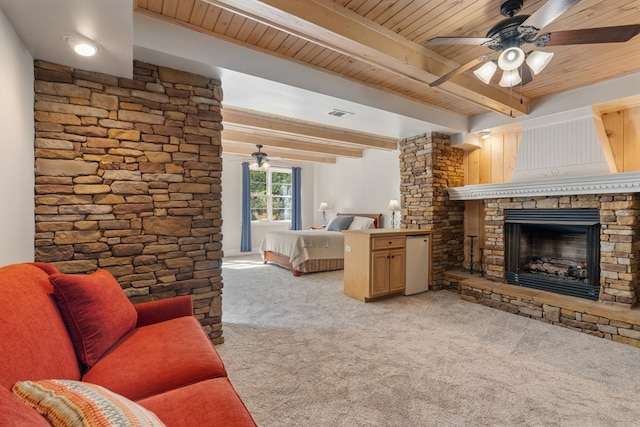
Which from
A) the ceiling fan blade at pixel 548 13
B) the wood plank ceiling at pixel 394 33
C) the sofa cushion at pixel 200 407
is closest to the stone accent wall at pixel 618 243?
the wood plank ceiling at pixel 394 33

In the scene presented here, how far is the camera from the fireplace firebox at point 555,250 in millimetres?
3387

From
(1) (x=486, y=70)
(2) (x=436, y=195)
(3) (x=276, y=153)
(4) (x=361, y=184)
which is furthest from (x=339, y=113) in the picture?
(4) (x=361, y=184)

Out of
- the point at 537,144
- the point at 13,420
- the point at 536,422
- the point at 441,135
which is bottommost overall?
the point at 536,422

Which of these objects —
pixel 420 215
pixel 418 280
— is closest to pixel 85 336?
pixel 418 280

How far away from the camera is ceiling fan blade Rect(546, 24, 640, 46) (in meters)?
1.75

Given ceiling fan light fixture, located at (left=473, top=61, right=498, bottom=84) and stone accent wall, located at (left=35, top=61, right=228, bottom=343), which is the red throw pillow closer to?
stone accent wall, located at (left=35, top=61, right=228, bottom=343)

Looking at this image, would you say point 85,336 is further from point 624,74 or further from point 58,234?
point 624,74

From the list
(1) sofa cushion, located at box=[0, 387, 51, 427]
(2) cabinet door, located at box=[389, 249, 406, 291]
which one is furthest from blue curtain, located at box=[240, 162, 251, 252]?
(1) sofa cushion, located at box=[0, 387, 51, 427]

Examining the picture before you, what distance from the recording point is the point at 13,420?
0.59 meters

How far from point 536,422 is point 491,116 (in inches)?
143

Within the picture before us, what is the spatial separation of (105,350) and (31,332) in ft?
1.53

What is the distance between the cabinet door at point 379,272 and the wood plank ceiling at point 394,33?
1998mm

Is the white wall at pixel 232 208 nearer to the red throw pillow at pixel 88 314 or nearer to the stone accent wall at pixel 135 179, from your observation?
the stone accent wall at pixel 135 179

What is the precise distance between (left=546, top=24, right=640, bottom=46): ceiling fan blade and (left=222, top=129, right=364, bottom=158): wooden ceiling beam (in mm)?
4286
